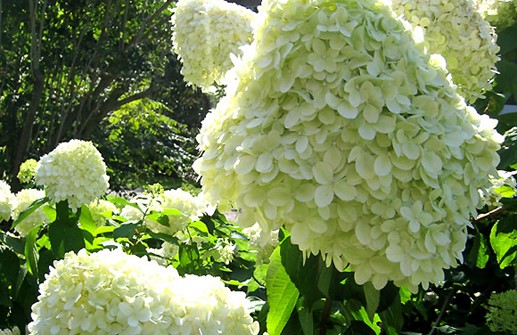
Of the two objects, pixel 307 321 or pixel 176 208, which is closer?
pixel 307 321

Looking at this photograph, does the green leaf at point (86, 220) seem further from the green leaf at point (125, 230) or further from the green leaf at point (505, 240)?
the green leaf at point (505, 240)

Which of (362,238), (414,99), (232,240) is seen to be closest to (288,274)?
(362,238)

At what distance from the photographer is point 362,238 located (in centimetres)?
105

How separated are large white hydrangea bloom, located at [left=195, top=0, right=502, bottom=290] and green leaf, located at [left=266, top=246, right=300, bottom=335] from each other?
0.24m

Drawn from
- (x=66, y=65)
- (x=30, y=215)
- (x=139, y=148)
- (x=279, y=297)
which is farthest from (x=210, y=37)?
(x=139, y=148)

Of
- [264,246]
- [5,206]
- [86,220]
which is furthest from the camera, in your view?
[5,206]

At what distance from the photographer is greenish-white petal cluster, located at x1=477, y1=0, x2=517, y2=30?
2.00 meters

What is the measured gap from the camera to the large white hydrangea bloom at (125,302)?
1.04 m

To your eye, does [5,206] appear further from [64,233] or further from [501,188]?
[501,188]

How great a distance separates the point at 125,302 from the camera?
1.06 meters

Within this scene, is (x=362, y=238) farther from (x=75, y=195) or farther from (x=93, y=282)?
(x=75, y=195)

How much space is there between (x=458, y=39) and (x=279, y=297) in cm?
69

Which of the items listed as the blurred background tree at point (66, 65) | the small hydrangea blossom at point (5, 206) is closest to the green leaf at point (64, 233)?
the small hydrangea blossom at point (5, 206)

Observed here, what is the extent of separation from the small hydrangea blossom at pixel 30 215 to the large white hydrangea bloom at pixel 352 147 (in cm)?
127
